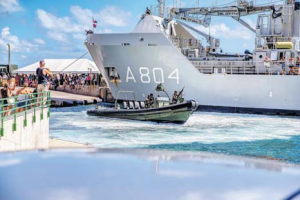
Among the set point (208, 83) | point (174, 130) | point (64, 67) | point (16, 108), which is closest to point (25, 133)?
point (16, 108)

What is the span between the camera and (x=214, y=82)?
75.5 feet

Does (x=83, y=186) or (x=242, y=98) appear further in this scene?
(x=242, y=98)

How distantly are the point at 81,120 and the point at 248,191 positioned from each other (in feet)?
66.1

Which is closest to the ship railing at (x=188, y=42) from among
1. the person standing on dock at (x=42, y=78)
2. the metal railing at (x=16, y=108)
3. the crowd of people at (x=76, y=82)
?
the crowd of people at (x=76, y=82)

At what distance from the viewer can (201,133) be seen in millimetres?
17234

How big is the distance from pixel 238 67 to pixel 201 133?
806cm

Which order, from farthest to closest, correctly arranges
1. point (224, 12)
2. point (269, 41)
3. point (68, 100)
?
point (68, 100) < point (224, 12) < point (269, 41)

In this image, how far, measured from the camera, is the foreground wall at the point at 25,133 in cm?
762

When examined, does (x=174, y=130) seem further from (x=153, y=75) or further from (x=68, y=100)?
(x=68, y=100)

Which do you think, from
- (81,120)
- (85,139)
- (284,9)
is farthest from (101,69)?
(284,9)

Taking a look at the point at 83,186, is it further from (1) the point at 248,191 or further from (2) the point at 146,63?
(2) the point at 146,63

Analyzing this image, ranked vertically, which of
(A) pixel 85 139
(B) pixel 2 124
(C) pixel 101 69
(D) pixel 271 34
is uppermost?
(D) pixel 271 34

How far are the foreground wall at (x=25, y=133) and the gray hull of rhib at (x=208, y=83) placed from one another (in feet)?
42.9

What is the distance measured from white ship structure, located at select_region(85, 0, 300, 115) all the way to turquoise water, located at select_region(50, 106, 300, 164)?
105 cm
